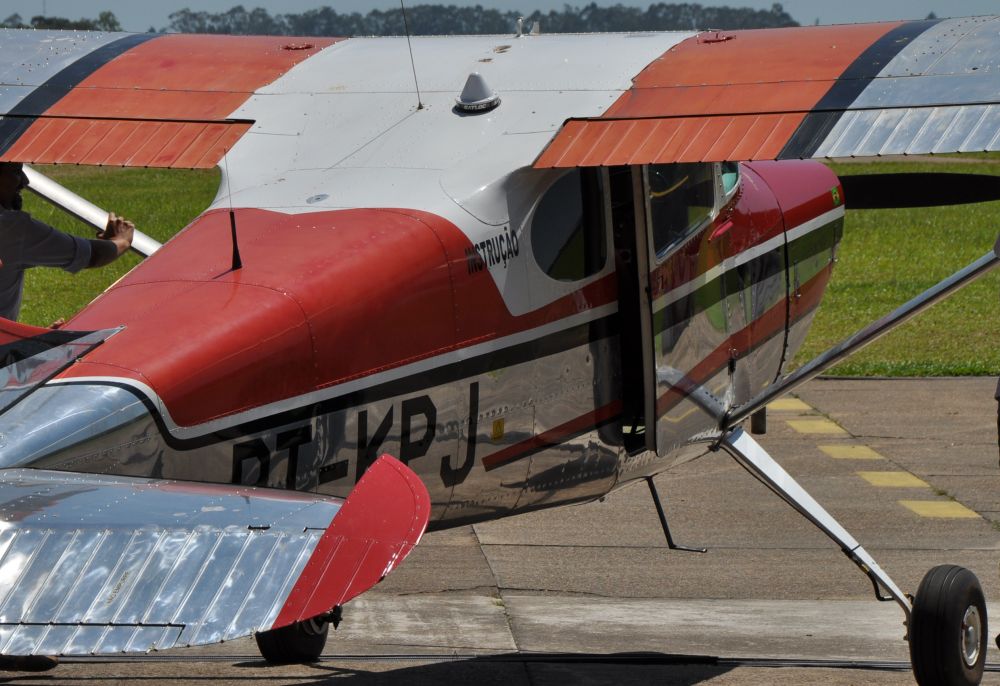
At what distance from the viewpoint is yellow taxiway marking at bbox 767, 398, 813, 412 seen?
13414 millimetres

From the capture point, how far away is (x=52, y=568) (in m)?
3.79

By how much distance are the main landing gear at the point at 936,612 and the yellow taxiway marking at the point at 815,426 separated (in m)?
5.06

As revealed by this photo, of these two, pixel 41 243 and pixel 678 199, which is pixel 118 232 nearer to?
pixel 41 243

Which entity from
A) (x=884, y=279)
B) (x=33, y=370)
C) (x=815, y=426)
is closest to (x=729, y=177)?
(x=33, y=370)

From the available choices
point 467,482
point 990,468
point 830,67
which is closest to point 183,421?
point 467,482

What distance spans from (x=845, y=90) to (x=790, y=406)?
23.3 feet

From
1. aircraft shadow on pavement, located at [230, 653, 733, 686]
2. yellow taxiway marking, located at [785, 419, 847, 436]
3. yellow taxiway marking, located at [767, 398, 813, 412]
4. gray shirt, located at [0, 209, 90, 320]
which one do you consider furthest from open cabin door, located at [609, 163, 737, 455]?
yellow taxiway marking, located at [767, 398, 813, 412]

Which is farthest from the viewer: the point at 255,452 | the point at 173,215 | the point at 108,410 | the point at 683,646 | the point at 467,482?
the point at 173,215

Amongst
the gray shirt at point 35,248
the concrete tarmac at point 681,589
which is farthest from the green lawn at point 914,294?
the gray shirt at point 35,248

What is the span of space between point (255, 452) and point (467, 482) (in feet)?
4.11

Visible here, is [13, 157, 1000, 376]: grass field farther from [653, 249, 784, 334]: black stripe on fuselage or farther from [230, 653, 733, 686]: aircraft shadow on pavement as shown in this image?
[230, 653, 733, 686]: aircraft shadow on pavement

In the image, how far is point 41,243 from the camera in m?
7.37

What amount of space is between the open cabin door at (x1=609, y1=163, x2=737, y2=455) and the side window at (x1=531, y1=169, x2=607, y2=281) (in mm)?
194

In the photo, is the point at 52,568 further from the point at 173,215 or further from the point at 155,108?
the point at 173,215
